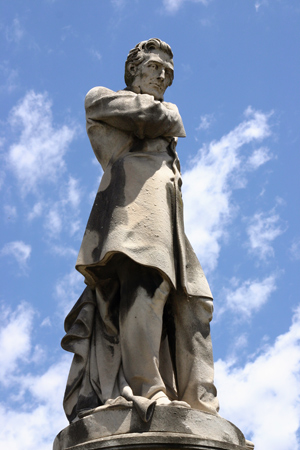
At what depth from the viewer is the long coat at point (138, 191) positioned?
24.9ft

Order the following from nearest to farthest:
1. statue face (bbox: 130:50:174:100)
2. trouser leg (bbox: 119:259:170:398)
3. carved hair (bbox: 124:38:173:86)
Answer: trouser leg (bbox: 119:259:170:398) → statue face (bbox: 130:50:174:100) → carved hair (bbox: 124:38:173:86)

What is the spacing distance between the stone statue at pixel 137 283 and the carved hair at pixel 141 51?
1.65ft

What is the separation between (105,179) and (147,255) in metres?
1.18

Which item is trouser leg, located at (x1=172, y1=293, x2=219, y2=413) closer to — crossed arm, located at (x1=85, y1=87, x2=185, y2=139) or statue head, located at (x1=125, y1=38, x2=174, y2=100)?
crossed arm, located at (x1=85, y1=87, x2=185, y2=139)

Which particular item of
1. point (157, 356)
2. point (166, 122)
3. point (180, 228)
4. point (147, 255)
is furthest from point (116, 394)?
point (166, 122)

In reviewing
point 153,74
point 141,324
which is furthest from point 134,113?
point 141,324

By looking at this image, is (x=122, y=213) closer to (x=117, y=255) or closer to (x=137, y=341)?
(x=117, y=255)

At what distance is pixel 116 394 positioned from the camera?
7.16 m

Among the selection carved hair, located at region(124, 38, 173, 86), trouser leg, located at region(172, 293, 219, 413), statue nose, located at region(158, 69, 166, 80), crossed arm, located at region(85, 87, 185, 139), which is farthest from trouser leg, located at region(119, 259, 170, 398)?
carved hair, located at region(124, 38, 173, 86)

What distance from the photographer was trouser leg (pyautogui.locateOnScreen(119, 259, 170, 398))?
7.13 metres

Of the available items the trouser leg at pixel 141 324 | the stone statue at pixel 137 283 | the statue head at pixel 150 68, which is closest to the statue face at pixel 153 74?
the statue head at pixel 150 68

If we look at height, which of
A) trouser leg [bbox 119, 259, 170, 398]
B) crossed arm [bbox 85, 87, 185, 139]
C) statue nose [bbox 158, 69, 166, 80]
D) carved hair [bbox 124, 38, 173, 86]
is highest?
carved hair [bbox 124, 38, 173, 86]

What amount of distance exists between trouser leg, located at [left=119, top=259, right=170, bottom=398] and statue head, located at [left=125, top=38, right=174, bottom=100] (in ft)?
7.34

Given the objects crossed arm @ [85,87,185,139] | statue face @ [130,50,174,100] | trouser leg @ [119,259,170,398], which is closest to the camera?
trouser leg @ [119,259,170,398]
